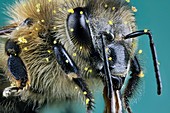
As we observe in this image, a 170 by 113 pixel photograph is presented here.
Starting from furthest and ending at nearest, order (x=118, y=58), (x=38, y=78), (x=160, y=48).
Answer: (x=160, y=48), (x=38, y=78), (x=118, y=58)

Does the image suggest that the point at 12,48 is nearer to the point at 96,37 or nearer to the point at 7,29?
the point at 7,29

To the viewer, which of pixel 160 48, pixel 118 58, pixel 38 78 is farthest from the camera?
pixel 160 48

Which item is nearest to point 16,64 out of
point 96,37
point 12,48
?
point 12,48

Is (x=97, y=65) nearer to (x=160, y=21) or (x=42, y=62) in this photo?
(x=42, y=62)

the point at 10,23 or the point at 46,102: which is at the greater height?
the point at 10,23

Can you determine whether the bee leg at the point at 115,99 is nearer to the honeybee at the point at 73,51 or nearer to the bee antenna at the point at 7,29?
the honeybee at the point at 73,51

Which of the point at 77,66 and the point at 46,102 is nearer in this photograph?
the point at 77,66

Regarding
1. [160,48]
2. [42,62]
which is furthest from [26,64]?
[160,48]
